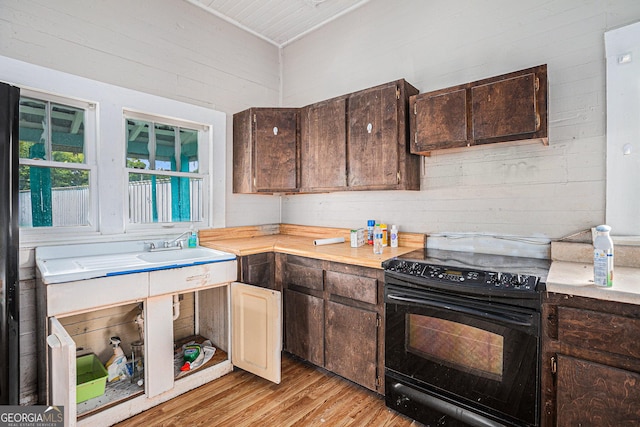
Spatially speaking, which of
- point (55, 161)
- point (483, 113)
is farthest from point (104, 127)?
point (483, 113)

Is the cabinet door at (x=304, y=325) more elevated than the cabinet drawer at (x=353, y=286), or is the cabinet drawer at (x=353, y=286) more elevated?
the cabinet drawer at (x=353, y=286)

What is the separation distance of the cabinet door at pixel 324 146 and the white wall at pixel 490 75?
0.38 metres

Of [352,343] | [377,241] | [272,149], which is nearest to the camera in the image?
[352,343]

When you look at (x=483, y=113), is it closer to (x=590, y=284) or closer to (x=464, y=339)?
(x=590, y=284)

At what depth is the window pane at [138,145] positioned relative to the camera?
2.63 meters

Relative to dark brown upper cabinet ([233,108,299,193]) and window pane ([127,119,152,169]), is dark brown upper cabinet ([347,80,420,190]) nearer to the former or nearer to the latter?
dark brown upper cabinet ([233,108,299,193])

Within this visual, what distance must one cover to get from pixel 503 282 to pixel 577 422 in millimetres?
651

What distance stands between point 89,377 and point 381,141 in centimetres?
261

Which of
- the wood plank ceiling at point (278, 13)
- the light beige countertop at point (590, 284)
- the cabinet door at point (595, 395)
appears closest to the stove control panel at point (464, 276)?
the light beige countertop at point (590, 284)

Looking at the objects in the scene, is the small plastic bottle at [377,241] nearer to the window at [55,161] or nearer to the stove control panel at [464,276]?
the stove control panel at [464,276]

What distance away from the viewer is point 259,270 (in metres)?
2.59

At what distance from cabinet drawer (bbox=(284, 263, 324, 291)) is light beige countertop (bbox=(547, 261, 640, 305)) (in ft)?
4.57

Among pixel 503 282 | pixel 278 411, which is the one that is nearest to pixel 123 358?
pixel 278 411

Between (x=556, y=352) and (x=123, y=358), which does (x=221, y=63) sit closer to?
(x=123, y=358)
